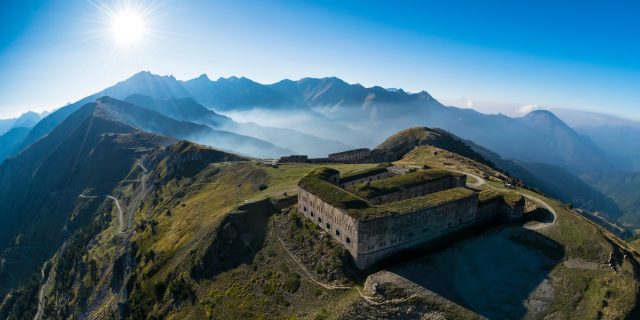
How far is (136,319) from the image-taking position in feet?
298

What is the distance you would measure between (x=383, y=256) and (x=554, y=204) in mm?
58969

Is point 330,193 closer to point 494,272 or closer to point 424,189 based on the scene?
point 424,189

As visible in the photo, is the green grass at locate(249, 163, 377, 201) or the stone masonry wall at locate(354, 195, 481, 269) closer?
the stone masonry wall at locate(354, 195, 481, 269)

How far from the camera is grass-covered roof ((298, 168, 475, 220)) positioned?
6912 centimetres

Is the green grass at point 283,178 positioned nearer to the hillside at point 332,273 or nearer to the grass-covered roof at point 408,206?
the hillside at point 332,273

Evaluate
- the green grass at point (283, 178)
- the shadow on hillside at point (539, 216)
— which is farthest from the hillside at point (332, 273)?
the green grass at point (283, 178)

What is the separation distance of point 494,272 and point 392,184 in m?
31.6

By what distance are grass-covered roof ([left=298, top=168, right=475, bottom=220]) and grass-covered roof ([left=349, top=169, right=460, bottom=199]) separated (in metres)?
9.19

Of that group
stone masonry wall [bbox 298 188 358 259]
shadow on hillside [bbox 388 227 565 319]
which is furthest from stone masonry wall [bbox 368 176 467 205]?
shadow on hillside [bbox 388 227 565 319]

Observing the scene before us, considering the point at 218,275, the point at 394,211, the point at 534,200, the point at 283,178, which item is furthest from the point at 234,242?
the point at 534,200

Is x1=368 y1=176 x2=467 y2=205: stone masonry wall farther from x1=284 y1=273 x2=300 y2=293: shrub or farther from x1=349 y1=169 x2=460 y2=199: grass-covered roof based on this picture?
x1=284 y1=273 x2=300 y2=293: shrub

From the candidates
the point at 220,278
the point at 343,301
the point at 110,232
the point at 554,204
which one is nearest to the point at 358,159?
the point at 554,204

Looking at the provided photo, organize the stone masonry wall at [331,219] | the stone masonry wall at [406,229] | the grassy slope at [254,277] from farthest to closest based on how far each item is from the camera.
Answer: the stone masonry wall at [331,219]
the stone masonry wall at [406,229]
the grassy slope at [254,277]

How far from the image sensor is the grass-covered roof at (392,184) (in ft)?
284
